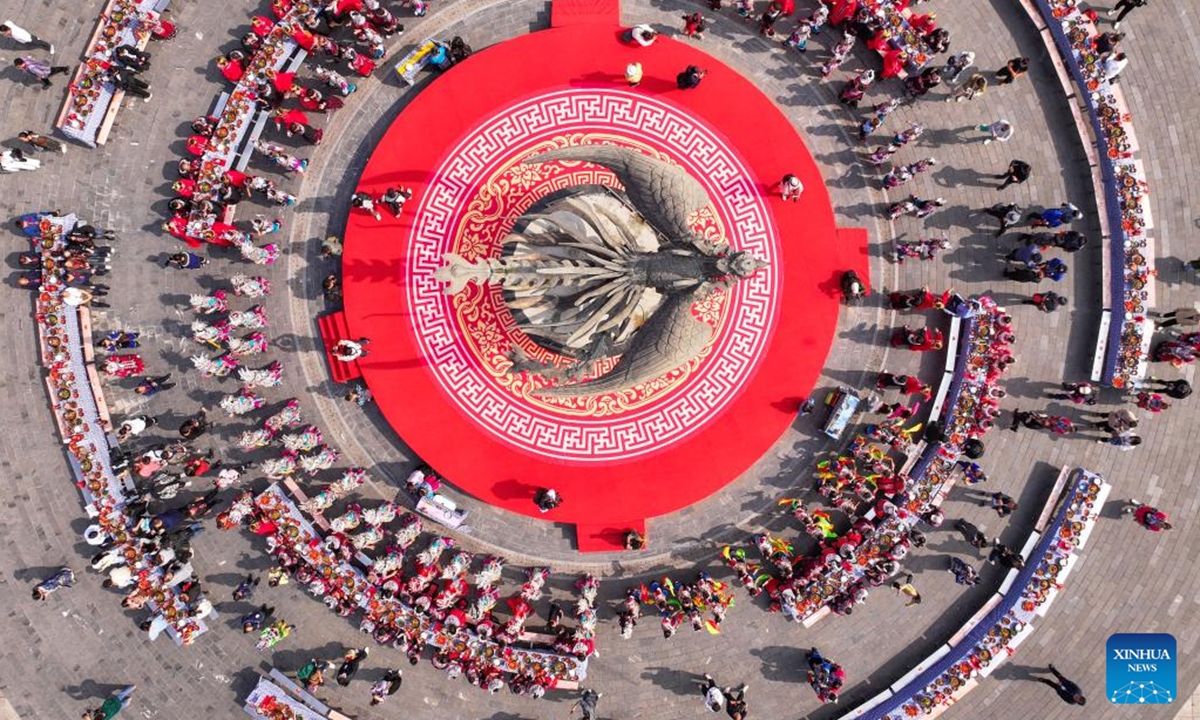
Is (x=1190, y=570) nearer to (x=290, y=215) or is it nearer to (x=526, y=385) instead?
(x=526, y=385)

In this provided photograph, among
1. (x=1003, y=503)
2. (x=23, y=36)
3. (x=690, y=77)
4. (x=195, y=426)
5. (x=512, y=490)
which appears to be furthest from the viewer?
(x=512, y=490)

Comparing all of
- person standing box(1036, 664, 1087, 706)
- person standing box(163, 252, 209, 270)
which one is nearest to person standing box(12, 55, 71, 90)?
person standing box(163, 252, 209, 270)

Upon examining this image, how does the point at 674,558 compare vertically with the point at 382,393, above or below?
below

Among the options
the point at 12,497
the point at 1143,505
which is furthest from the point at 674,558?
the point at 12,497

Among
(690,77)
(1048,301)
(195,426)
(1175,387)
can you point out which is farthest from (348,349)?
(1175,387)

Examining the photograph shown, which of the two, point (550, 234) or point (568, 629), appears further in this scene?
point (568, 629)

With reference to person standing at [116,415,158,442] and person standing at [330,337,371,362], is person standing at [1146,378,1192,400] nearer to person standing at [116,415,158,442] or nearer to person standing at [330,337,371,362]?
person standing at [330,337,371,362]

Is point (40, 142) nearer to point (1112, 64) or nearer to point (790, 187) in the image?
point (790, 187)

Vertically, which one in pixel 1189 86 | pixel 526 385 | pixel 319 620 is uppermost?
pixel 1189 86
